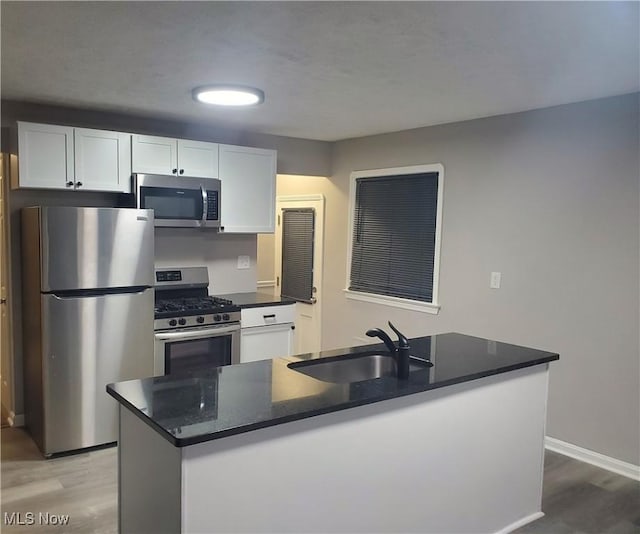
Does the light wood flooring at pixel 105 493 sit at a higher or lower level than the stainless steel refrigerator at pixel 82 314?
lower

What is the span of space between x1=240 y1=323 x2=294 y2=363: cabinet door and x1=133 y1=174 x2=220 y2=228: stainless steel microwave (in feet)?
3.12

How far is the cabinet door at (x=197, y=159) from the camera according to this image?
167 inches

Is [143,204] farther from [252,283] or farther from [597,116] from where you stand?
[597,116]

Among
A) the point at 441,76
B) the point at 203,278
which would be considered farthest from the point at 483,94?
the point at 203,278

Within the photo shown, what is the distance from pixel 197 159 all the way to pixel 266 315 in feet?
4.57

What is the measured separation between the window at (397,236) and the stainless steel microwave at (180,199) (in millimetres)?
1511

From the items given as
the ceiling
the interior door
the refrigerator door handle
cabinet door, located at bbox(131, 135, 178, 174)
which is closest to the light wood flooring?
the refrigerator door handle

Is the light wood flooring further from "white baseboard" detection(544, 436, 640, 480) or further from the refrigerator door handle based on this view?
the refrigerator door handle

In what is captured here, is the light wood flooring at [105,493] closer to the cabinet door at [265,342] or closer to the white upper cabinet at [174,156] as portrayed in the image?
the cabinet door at [265,342]

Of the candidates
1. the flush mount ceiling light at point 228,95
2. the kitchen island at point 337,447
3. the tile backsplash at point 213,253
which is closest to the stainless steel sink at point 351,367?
the kitchen island at point 337,447

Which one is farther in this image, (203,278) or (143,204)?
(203,278)

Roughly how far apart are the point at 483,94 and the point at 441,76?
546 millimetres

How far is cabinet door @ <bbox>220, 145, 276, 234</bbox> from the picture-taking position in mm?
4535

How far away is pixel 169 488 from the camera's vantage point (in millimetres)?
1730
